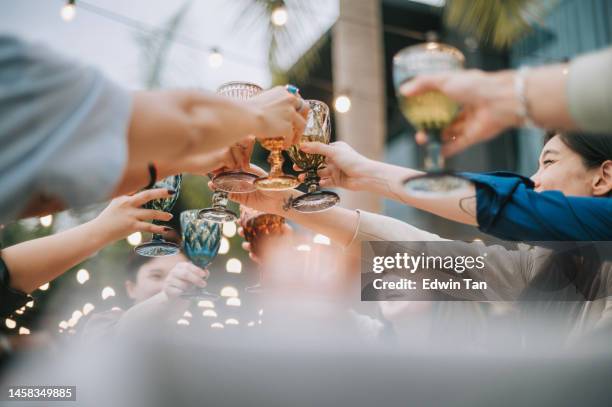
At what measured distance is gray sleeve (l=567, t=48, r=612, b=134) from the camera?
0.86 m

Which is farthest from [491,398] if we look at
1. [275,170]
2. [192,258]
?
[192,258]

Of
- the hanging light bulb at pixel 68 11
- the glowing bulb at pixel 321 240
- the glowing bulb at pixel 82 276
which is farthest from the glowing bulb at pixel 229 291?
the hanging light bulb at pixel 68 11

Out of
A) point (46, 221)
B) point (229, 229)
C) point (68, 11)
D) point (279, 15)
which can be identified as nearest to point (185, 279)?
point (229, 229)

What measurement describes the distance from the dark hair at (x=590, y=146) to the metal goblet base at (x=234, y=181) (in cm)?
83

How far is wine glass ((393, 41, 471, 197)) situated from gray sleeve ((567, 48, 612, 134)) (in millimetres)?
180

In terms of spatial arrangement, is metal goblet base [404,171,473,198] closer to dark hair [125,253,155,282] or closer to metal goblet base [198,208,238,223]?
metal goblet base [198,208,238,223]

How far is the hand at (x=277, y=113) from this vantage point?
104cm

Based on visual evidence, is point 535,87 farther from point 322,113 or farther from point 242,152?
point 242,152

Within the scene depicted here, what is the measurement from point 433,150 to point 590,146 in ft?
2.32

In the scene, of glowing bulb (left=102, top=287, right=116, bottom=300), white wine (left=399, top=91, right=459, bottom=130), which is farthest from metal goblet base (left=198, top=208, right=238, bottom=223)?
glowing bulb (left=102, top=287, right=116, bottom=300)

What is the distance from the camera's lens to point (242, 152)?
1.28 metres

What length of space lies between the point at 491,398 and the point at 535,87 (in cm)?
69

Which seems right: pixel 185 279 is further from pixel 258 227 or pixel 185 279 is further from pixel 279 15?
pixel 279 15

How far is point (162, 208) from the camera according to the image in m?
1.37
